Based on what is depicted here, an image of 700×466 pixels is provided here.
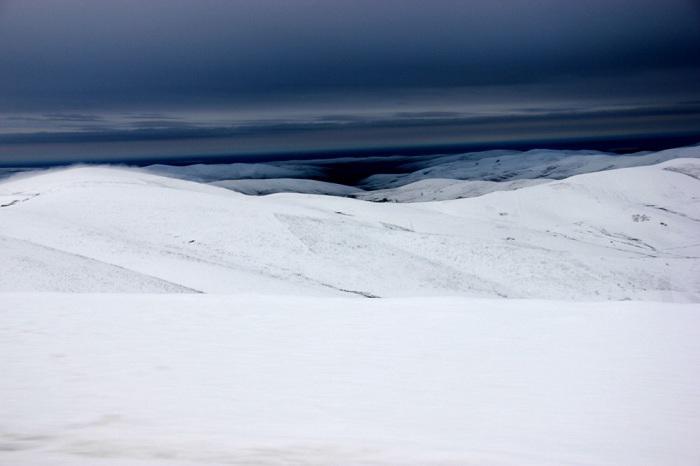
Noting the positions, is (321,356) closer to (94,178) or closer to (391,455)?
(391,455)

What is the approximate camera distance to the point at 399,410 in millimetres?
6031

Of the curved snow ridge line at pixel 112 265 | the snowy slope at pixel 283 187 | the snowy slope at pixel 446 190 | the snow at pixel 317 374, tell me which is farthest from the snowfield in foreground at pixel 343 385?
the snowy slope at pixel 283 187

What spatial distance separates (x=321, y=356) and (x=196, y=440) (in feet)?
9.60

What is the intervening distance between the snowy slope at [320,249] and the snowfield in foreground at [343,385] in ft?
33.7

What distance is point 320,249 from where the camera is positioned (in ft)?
89.4

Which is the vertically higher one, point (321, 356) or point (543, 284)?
point (321, 356)

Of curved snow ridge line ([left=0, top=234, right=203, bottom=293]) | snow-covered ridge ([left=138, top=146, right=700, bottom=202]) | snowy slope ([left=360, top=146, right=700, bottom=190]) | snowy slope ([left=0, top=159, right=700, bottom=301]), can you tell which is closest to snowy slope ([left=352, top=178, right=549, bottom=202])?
snow-covered ridge ([left=138, top=146, right=700, bottom=202])

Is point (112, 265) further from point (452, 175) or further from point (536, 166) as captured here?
point (452, 175)

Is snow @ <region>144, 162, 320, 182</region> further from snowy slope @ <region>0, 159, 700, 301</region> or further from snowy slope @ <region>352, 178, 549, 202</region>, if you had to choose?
snowy slope @ <region>0, 159, 700, 301</region>

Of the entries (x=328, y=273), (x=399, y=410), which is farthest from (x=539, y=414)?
(x=328, y=273)

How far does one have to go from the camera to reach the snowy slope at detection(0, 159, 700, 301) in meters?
21.3

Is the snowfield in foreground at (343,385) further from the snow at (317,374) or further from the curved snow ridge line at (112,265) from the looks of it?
the curved snow ridge line at (112,265)

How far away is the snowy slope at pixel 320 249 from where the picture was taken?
21344 mm

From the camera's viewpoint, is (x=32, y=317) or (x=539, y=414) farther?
(x=32, y=317)
